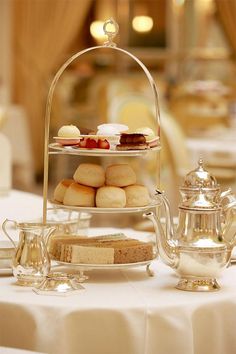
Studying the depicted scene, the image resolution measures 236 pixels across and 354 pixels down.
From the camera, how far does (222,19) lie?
12734 millimetres

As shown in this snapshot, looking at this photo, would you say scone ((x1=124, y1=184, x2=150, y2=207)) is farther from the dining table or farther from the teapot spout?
the dining table

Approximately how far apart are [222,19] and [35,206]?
928 cm

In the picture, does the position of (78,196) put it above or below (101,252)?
above

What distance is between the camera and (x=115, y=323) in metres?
2.28

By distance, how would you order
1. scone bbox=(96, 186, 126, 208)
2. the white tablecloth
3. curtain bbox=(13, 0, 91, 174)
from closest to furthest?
1. the white tablecloth
2. scone bbox=(96, 186, 126, 208)
3. curtain bbox=(13, 0, 91, 174)

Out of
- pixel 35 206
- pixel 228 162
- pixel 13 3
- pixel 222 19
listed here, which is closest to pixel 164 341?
pixel 35 206

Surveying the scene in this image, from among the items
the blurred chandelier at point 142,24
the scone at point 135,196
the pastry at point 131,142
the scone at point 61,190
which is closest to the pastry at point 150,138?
the pastry at point 131,142

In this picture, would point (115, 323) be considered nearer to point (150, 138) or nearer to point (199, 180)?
point (199, 180)

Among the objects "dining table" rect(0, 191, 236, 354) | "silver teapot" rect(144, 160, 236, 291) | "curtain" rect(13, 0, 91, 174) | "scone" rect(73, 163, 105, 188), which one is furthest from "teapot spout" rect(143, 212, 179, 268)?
"curtain" rect(13, 0, 91, 174)

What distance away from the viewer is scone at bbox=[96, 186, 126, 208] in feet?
8.43

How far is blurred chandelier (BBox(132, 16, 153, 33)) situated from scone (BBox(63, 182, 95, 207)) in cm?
1021

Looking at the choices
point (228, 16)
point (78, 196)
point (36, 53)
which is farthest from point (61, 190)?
point (228, 16)

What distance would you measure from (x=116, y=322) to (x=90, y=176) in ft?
1.69

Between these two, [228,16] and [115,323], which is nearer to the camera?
[115,323]
